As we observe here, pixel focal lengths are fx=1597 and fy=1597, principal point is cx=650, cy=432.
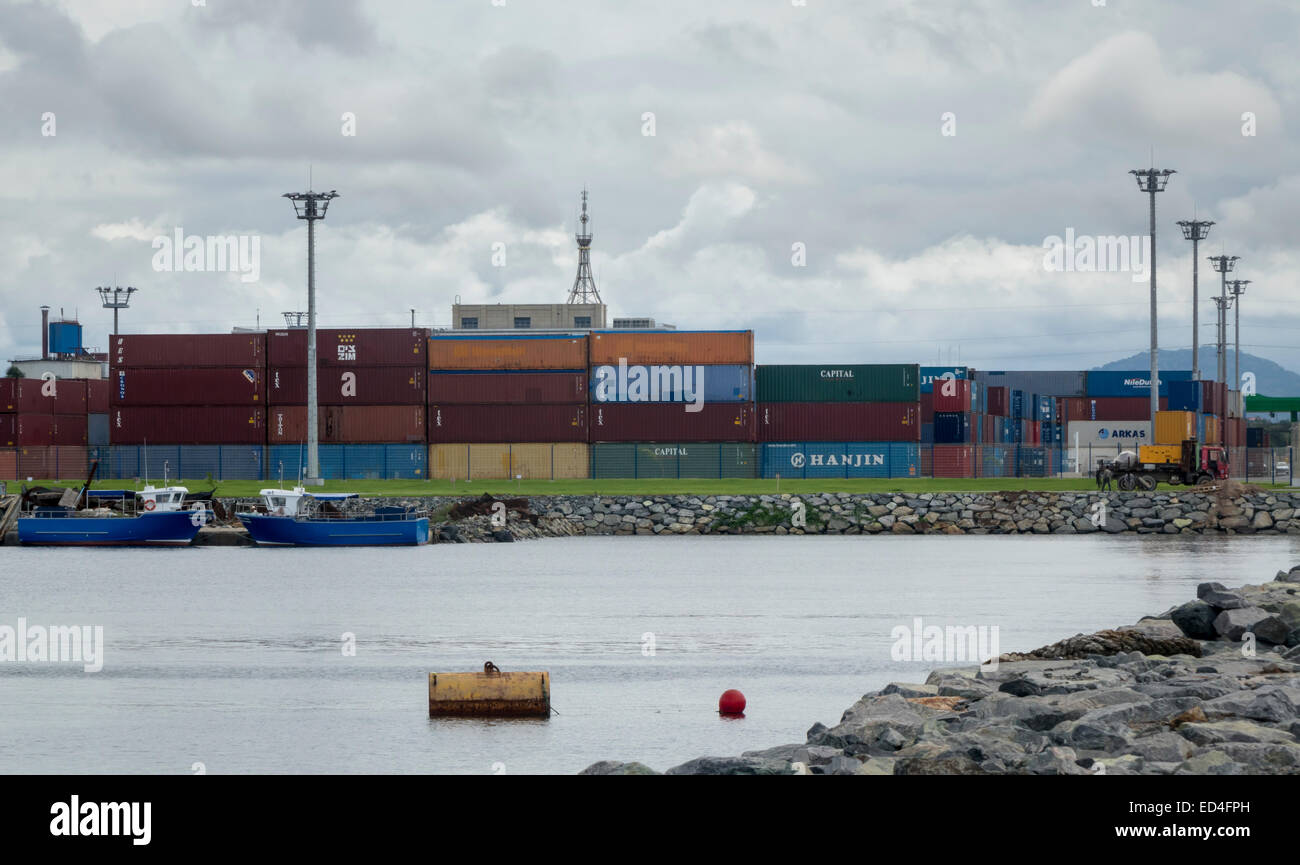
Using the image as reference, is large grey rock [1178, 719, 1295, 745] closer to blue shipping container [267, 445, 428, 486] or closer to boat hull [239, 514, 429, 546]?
boat hull [239, 514, 429, 546]

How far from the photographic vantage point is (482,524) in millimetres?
62656

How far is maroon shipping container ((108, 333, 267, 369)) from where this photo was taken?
80.5 meters

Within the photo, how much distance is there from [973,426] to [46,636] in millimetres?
68919

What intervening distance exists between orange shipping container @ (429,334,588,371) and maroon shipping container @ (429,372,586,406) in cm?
55

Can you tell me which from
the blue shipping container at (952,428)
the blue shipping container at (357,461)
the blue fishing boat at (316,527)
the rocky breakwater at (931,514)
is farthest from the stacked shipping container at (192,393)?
the blue shipping container at (952,428)

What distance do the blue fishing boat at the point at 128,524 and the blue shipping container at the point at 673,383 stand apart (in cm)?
2218

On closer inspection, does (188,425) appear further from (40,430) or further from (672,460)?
(672,460)

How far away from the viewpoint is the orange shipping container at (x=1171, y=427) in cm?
7219

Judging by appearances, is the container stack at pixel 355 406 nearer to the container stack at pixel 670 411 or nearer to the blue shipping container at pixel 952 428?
the container stack at pixel 670 411

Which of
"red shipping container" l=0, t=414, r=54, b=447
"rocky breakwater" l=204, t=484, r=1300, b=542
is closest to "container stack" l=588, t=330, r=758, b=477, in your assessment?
"rocky breakwater" l=204, t=484, r=1300, b=542

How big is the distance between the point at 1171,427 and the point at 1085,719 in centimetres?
6145

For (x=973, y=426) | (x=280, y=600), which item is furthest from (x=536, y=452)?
(x=280, y=600)

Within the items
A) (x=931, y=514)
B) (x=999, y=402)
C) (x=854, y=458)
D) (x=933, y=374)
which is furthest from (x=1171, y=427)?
A: (x=933, y=374)
